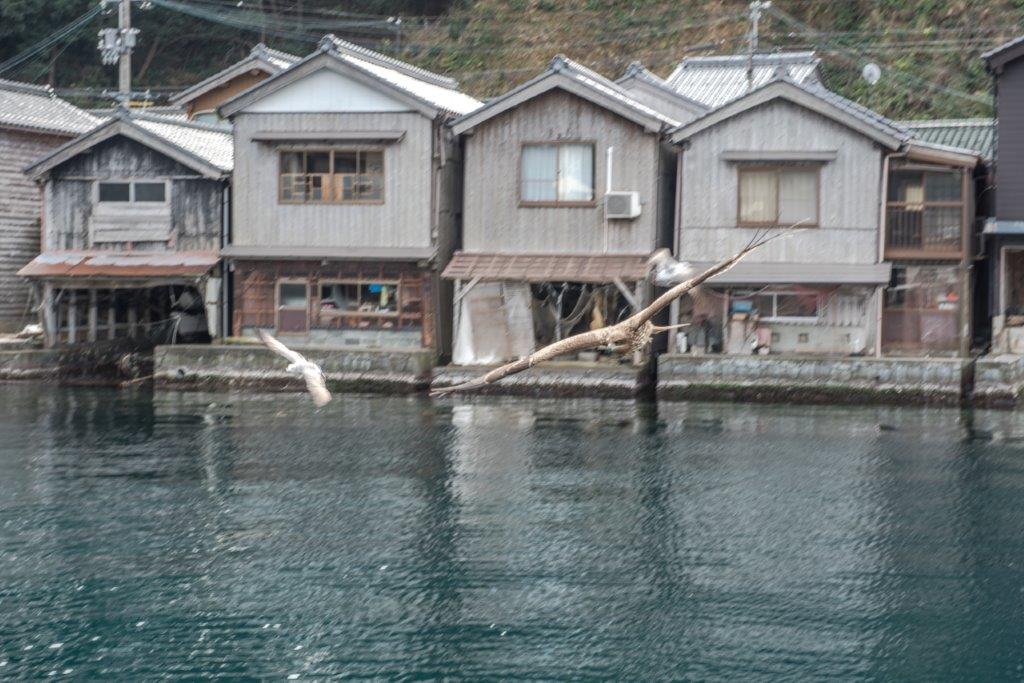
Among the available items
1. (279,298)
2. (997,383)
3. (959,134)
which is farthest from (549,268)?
(959,134)

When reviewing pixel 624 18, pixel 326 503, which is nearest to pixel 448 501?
pixel 326 503

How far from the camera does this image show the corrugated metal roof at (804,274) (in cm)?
3256

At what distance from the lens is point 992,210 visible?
33750mm

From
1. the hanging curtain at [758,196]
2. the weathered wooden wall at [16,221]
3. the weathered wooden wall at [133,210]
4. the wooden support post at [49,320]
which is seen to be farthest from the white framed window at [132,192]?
the hanging curtain at [758,196]

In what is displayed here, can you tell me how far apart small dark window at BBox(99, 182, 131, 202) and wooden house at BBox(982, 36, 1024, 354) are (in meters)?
20.3

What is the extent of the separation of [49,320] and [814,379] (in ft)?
61.2

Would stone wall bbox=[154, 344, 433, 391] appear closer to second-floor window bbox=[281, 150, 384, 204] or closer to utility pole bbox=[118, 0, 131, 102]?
second-floor window bbox=[281, 150, 384, 204]

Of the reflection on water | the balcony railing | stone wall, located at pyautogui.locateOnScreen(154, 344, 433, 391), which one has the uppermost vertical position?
the balcony railing

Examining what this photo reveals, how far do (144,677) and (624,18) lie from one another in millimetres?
39575

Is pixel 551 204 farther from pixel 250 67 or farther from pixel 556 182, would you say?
pixel 250 67

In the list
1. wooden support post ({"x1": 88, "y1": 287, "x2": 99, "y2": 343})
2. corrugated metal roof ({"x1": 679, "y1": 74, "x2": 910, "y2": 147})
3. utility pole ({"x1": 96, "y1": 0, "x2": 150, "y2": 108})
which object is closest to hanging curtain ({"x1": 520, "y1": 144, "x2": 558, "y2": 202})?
corrugated metal roof ({"x1": 679, "y1": 74, "x2": 910, "y2": 147})

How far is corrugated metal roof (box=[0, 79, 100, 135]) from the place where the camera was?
40094 millimetres

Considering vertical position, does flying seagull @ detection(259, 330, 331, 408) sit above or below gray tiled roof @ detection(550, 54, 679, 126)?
below

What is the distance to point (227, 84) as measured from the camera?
4459 cm
